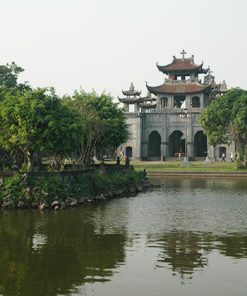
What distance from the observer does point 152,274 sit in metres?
19.6

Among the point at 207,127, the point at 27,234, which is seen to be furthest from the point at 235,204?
the point at 207,127

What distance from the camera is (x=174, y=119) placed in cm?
10319

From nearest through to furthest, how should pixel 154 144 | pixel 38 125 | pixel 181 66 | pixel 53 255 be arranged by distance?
pixel 53 255 → pixel 38 125 → pixel 181 66 → pixel 154 144

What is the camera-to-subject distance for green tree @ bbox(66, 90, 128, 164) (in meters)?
53.7

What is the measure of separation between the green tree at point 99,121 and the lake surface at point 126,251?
15009 millimetres

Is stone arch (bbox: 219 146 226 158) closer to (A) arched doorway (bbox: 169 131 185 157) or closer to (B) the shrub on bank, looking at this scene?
(A) arched doorway (bbox: 169 131 185 157)

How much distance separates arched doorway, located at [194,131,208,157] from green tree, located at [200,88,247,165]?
Result: 23.7m

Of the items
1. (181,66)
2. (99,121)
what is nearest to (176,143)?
(181,66)

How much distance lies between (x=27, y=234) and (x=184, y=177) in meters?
47.7

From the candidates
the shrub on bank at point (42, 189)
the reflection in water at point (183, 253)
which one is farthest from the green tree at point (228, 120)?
the reflection in water at point (183, 253)

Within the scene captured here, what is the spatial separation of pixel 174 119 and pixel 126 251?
265 feet

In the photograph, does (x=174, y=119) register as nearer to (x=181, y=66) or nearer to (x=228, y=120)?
(x=181, y=66)

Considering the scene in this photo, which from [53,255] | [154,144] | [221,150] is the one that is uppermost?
[154,144]

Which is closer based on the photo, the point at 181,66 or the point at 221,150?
the point at 221,150
